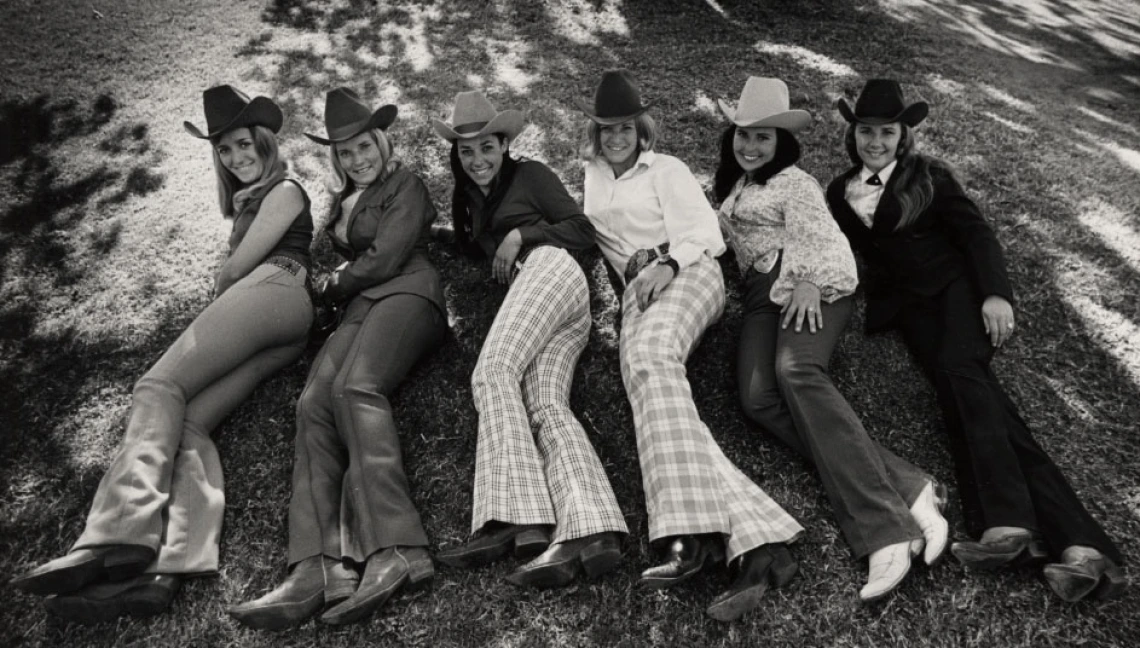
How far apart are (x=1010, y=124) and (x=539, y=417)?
5.34m

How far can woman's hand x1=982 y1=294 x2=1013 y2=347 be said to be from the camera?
354 cm

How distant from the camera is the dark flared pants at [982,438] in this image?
9.82 feet

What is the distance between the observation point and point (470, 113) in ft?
13.5

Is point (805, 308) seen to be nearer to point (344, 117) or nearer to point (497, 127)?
point (497, 127)

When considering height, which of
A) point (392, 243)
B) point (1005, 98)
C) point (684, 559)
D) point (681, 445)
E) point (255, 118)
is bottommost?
point (684, 559)

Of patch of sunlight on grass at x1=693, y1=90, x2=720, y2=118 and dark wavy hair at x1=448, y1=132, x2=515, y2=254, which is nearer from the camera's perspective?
dark wavy hair at x1=448, y1=132, x2=515, y2=254

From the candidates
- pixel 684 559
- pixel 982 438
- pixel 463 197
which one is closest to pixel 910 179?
pixel 982 438

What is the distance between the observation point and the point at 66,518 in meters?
3.54

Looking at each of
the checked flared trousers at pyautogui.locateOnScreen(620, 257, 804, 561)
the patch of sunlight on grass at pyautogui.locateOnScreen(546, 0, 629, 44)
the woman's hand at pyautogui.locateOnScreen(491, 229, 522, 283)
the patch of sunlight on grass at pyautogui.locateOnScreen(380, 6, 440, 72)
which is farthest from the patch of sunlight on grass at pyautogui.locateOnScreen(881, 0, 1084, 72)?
the woman's hand at pyautogui.locateOnScreen(491, 229, 522, 283)

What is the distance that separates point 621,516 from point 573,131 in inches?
152

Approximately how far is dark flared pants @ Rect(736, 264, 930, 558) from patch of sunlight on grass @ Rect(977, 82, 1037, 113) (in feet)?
14.0

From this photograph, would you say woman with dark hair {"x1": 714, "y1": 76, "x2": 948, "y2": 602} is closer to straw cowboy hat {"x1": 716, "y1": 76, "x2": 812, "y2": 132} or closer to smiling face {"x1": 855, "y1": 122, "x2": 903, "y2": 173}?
straw cowboy hat {"x1": 716, "y1": 76, "x2": 812, "y2": 132}

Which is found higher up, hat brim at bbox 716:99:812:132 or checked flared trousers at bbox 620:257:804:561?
hat brim at bbox 716:99:812:132

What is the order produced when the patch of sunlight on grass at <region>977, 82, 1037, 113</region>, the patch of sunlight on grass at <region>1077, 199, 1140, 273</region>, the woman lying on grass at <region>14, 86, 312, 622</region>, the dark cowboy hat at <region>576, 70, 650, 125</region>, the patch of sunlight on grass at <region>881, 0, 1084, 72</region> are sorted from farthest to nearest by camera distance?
1. the patch of sunlight on grass at <region>881, 0, 1084, 72</region>
2. the patch of sunlight on grass at <region>977, 82, 1037, 113</region>
3. the patch of sunlight on grass at <region>1077, 199, 1140, 273</region>
4. the dark cowboy hat at <region>576, 70, 650, 125</region>
5. the woman lying on grass at <region>14, 86, 312, 622</region>
